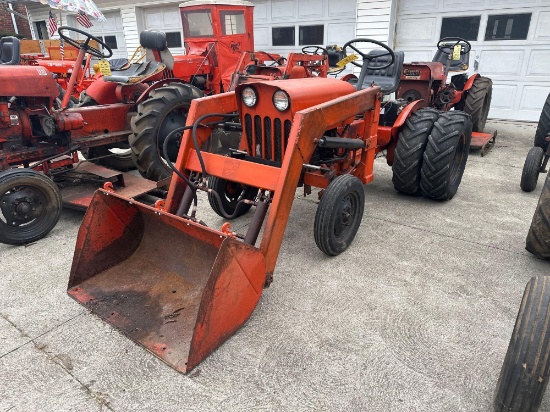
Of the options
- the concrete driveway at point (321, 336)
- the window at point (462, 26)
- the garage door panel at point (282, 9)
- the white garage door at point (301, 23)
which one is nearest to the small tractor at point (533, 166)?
the concrete driveway at point (321, 336)

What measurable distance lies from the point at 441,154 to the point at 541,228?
1276mm

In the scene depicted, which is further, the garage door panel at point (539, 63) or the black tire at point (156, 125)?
the garage door panel at point (539, 63)

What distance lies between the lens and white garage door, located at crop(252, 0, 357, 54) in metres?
9.12

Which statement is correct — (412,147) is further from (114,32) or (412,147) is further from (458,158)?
(114,32)

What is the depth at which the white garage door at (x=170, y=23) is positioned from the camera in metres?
11.6

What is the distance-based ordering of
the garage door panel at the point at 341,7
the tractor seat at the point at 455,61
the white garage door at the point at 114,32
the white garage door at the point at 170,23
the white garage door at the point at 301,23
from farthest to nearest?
the white garage door at the point at 114,32 < the white garage door at the point at 170,23 < the white garage door at the point at 301,23 < the garage door panel at the point at 341,7 < the tractor seat at the point at 455,61

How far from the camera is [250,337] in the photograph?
2.45m

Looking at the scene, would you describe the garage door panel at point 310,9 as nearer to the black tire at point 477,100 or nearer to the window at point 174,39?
the window at point 174,39

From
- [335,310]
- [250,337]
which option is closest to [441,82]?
[335,310]

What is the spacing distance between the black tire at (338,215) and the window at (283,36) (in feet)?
24.8

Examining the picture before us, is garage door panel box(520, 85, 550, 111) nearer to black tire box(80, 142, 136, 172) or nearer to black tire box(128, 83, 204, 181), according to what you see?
black tire box(128, 83, 204, 181)

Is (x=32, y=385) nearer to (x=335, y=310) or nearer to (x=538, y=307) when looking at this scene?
(x=335, y=310)

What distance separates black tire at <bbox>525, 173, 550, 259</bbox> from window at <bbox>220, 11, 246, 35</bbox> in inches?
245

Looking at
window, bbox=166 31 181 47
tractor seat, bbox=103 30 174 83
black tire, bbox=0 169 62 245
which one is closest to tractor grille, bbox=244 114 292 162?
black tire, bbox=0 169 62 245
